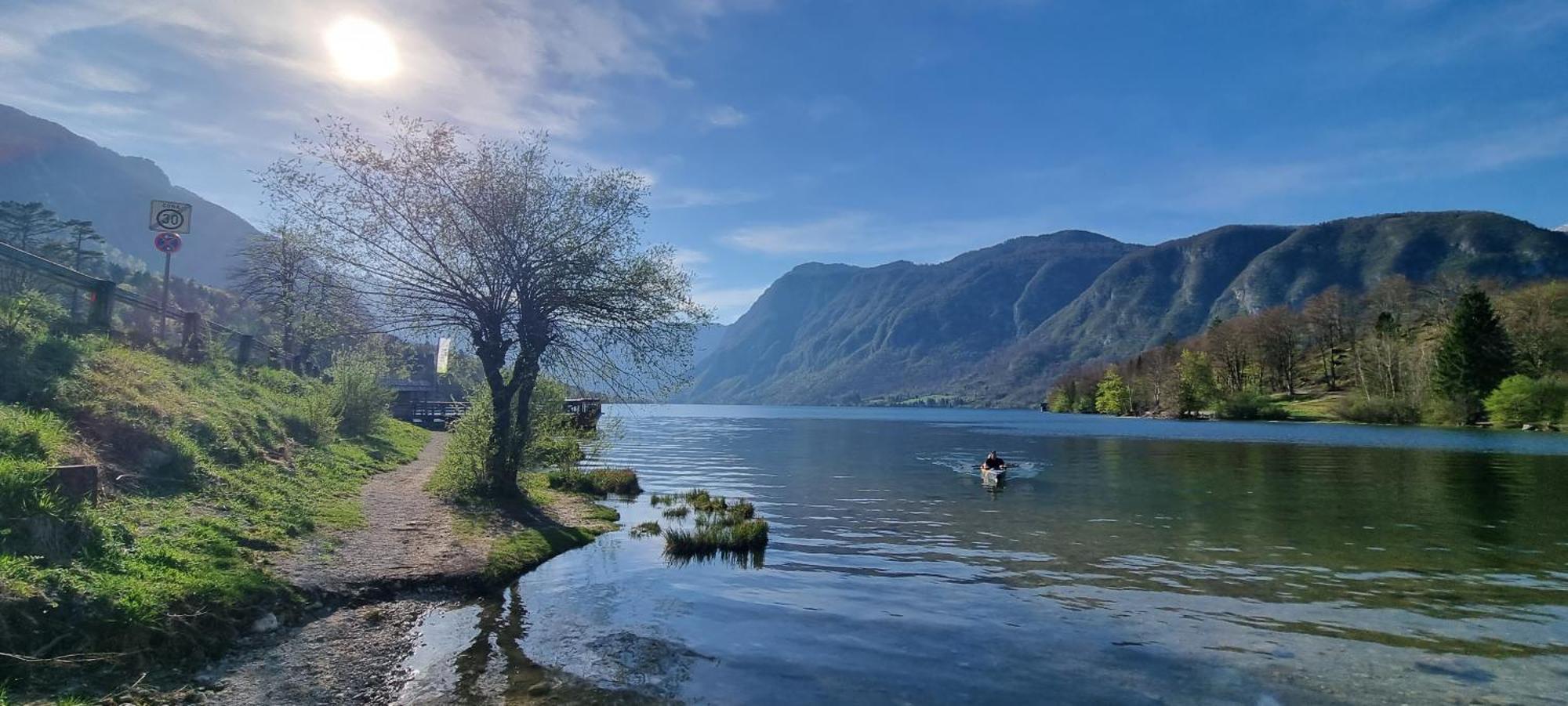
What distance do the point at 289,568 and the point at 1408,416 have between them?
389 feet

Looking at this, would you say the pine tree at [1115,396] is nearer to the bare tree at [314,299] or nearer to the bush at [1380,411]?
the bush at [1380,411]

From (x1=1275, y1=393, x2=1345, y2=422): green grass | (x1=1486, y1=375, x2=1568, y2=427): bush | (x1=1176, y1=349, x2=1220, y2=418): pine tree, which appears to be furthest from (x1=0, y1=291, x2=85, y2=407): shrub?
(x1=1176, y1=349, x2=1220, y2=418): pine tree

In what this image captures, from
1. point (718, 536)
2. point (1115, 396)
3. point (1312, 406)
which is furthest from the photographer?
point (1115, 396)

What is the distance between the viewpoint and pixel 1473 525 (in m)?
23.5

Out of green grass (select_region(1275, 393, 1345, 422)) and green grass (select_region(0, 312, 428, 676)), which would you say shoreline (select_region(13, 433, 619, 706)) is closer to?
green grass (select_region(0, 312, 428, 676))

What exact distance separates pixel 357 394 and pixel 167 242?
1399cm

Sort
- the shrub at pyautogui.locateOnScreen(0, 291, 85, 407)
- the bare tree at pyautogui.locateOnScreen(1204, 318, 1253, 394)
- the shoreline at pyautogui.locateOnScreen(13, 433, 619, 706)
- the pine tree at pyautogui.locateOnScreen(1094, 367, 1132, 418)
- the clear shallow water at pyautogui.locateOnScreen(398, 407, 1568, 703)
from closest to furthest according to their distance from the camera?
the shoreline at pyautogui.locateOnScreen(13, 433, 619, 706) → the clear shallow water at pyautogui.locateOnScreen(398, 407, 1568, 703) → the shrub at pyautogui.locateOnScreen(0, 291, 85, 407) → the bare tree at pyautogui.locateOnScreen(1204, 318, 1253, 394) → the pine tree at pyautogui.locateOnScreen(1094, 367, 1132, 418)

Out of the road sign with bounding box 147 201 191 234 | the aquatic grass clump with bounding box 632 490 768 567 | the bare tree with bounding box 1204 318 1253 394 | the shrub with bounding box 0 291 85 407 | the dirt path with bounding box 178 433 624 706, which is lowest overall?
the aquatic grass clump with bounding box 632 490 768 567

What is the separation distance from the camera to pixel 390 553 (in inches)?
604

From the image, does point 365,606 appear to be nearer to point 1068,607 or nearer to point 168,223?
point 1068,607

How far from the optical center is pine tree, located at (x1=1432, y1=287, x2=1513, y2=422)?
8719 cm

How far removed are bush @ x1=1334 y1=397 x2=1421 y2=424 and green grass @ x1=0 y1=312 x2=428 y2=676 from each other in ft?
374

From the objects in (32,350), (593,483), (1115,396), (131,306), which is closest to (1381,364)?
(1115,396)

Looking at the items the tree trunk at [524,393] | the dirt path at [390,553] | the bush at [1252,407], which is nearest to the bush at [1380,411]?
the bush at [1252,407]
